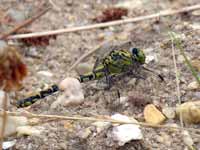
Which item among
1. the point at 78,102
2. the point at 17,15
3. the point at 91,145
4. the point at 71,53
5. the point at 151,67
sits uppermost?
the point at 17,15

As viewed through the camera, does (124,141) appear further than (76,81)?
No

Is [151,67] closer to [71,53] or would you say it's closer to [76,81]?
[76,81]

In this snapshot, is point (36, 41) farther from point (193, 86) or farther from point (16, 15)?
point (193, 86)

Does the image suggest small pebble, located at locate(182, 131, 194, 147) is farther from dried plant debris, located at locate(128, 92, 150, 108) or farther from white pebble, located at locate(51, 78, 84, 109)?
white pebble, located at locate(51, 78, 84, 109)

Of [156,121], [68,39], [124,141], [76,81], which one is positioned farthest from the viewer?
[68,39]

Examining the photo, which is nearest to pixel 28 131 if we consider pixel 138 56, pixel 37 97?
pixel 37 97

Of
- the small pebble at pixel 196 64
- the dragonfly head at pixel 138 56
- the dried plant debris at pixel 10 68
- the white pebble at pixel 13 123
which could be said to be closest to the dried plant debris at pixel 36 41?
the dragonfly head at pixel 138 56

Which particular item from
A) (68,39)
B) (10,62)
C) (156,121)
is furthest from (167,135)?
(68,39)
